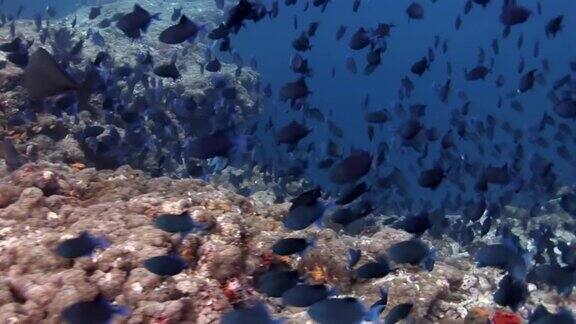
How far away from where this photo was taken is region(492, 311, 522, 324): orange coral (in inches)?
263

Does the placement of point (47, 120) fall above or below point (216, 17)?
below

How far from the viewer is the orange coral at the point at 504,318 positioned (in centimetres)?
667

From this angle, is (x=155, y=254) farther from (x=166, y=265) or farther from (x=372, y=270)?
(x=372, y=270)

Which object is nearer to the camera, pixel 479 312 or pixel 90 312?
pixel 90 312

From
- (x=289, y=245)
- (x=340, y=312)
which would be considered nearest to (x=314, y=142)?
(x=289, y=245)

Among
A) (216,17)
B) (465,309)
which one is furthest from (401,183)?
(216,17)

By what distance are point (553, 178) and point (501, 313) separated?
21.5ft

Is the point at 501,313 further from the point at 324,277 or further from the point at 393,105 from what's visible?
the point at 393,105

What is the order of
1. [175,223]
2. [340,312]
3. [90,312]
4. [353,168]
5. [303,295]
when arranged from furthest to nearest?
[353,168] < [175,223] < [303,295] < [340,312] < [90,312]

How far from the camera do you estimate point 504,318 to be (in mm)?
6711

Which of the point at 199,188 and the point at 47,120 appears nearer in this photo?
the point at 199,188

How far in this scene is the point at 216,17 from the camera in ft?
112

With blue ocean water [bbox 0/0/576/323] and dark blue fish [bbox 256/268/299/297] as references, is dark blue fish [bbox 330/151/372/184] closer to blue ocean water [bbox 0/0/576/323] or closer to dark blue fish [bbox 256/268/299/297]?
blue ocean water [bbox 0/0/576/323]

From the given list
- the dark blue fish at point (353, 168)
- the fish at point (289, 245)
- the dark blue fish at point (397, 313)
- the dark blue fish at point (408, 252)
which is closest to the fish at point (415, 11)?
the dark blue fish at point (353, 168)
